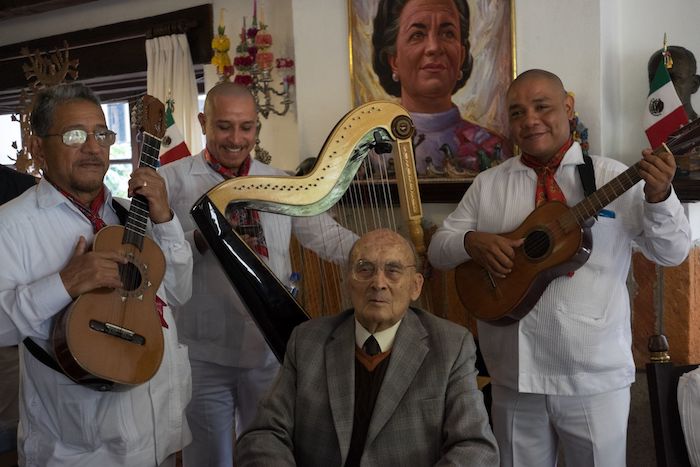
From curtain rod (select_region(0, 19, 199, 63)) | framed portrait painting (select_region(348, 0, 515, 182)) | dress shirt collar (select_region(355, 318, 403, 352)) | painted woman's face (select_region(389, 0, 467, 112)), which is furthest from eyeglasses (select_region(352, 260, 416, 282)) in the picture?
curtain rod (select_region(0, 19, 199, 63))

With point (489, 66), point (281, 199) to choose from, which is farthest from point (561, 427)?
point (489, 66)

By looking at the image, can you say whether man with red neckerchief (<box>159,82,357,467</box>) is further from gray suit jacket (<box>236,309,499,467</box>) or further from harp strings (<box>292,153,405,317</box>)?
gray suit jacket (<box>236,309,499,467</box>)

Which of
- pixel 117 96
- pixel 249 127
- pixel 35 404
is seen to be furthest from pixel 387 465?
pixel 117 96

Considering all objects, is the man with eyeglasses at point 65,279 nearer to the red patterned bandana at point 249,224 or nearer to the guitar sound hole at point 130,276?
the guitar sound hole at point 130,276

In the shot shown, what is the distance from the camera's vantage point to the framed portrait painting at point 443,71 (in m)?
3.34

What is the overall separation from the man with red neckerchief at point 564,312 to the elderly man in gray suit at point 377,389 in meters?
0.46

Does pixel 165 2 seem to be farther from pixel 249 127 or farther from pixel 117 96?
pixel 249 127

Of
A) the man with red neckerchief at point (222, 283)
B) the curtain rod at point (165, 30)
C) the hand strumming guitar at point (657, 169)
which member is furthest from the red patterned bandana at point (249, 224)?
the curtain rod at point (165, 30)

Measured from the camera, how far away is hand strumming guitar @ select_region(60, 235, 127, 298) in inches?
73.2

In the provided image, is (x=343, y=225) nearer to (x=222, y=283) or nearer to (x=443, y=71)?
(x=222, y=283)

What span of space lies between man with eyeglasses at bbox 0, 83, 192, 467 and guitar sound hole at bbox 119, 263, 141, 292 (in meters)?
0.03

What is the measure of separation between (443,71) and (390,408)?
2026 mm

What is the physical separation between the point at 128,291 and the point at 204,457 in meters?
1.00

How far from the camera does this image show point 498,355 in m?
2.46
